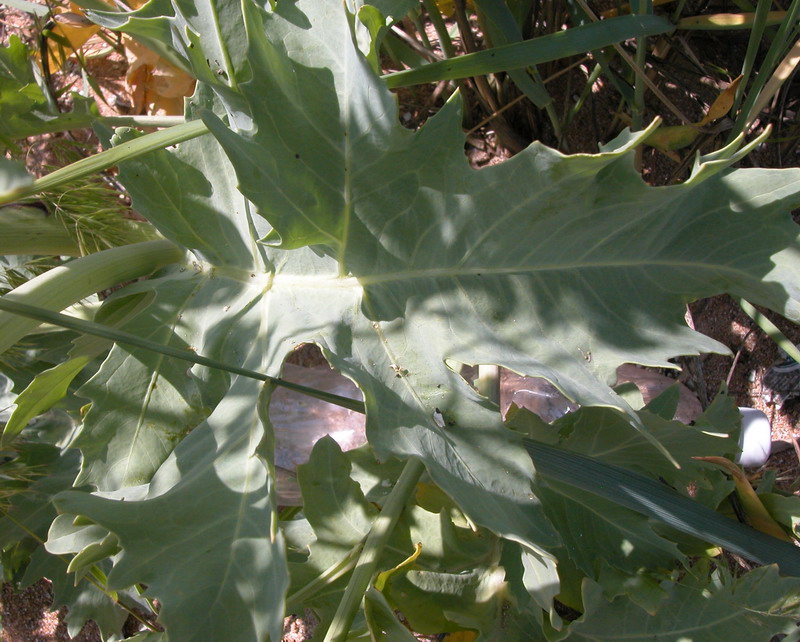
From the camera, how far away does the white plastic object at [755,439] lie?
116cm

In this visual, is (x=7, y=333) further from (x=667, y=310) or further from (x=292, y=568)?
(x=667, y=310)

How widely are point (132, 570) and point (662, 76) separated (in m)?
1.14

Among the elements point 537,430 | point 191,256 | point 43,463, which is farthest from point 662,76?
point 43,463

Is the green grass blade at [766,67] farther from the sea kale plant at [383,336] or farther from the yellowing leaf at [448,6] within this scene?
the yellowing leaf at [448,6]

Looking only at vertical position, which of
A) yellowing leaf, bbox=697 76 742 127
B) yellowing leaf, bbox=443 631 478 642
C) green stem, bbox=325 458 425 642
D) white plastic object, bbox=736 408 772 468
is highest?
yellowing leaf, bbox=697 76 742 127

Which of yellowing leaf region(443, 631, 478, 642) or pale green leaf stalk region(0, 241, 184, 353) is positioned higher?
pale green leaf stalk region(0, 241, 184, 353)

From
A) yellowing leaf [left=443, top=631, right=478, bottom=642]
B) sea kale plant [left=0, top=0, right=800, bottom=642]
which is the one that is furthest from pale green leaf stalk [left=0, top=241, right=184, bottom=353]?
yellowing leaf [left=443, top=631, right=478, bottom=642]

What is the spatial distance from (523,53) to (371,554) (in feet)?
1.92

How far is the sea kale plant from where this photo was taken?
0.58 metres

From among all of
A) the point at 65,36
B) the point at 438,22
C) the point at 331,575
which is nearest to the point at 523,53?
the point at 438,22

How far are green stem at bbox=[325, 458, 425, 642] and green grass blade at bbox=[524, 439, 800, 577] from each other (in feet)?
0.47

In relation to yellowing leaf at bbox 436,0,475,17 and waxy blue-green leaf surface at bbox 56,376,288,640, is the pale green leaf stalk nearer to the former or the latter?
waxy blue-green leaf surface at bbox 56,376,288,640

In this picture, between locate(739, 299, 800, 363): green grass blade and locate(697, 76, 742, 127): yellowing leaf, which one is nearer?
locate(739, 299, 800, 363): green grass blade

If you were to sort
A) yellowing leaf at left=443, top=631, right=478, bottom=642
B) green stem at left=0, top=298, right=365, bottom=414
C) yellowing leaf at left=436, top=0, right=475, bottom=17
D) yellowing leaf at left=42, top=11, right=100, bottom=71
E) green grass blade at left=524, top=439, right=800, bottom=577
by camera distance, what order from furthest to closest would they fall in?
yellowing leaf at left=42, top=11, right=100, bottom=71, yellowing leaf at left=436, top=0, right=475, bottom=17, yellowing leaf at left=443, top=631, right=478, bottom=642, green grass blade at left=524, top=439, right=800, bottom=577, green stem at left=0, top=298, right=365, bottom=414
